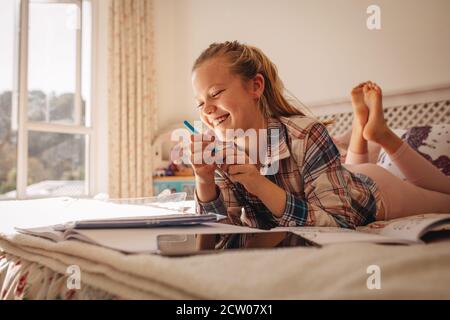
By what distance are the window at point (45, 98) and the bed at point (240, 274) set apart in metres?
2.67

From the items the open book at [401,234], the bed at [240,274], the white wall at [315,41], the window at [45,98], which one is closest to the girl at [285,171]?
the open book at [401,234]

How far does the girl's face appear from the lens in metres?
1.04

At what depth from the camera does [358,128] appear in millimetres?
1459

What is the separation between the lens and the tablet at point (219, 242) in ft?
1.60

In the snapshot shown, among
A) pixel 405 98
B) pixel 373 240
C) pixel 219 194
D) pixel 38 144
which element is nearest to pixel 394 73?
pixel 405 98

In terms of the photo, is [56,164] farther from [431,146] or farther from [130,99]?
[431,146]

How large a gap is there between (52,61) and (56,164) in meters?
0.85

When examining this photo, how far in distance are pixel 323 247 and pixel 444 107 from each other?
6.85 feet

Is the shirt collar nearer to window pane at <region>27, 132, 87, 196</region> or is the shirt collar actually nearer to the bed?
the bed

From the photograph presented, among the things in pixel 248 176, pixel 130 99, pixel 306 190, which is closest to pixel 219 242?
pixel 248 176

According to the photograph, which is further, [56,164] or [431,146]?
[56,164]

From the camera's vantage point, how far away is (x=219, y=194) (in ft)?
3.41

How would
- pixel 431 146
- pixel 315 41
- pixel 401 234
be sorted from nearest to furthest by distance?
pixel 401 234 < pixel 431 146 < pixel 315 41
